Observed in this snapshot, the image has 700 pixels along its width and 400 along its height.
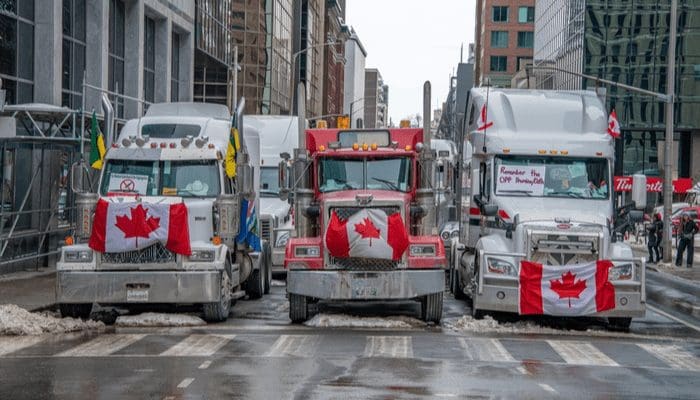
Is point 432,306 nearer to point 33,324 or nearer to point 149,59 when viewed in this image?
point 33,324

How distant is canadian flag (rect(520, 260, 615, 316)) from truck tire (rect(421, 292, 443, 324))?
134 cm

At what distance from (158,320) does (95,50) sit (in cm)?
1974

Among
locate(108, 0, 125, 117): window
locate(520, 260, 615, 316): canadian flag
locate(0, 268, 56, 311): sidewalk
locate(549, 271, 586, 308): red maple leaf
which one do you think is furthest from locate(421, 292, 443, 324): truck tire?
locate(108, 0, 125, 117): window

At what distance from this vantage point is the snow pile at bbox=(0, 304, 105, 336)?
683 inches

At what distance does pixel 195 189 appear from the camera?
20.2 metres

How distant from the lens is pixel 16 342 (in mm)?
16438

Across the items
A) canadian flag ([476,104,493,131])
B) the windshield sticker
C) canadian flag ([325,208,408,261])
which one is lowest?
canadian flag ([325,208,408,261])

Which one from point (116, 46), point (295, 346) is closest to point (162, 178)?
point (295, 346)

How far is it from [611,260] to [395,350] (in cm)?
497

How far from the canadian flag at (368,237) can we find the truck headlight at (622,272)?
3437 millimetres

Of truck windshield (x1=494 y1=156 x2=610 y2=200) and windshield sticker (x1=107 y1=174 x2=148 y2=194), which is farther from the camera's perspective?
truck windshield (x1=494 y1=156 x2=610 y2=200)

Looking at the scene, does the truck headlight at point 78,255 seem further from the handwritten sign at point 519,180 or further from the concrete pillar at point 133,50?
the concrete pillar at point 133,50

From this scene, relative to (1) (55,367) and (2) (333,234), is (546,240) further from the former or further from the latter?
(1) (55,367)

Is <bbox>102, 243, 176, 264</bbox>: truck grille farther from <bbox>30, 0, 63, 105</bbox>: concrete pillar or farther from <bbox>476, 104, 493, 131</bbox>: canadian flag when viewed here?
<bbox>30, 0, 63, 105</bbox>: concrete pillar
